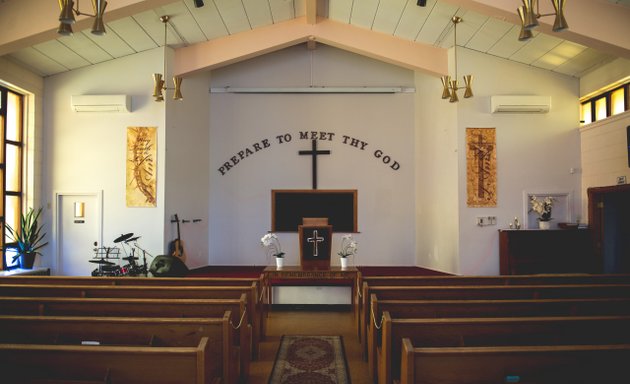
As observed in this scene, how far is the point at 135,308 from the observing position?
306 cm

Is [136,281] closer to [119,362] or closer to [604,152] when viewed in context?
[119,362]

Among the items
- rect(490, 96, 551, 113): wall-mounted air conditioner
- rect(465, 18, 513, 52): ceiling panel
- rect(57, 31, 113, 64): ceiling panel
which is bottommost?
rect(490, 96, 551, 113): wall-mounted air conditioner

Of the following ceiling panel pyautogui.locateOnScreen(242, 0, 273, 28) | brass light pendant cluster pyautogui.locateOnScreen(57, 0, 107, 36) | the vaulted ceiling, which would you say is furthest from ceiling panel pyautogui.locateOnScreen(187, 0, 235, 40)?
brass light pendant cluster pyautogui.locateOnScreen(57, 0, 107, 36)

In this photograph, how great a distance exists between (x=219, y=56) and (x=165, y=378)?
6145mm

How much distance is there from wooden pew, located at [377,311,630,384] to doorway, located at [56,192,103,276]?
5.83 meters

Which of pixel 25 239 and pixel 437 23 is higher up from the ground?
pixel 437 23

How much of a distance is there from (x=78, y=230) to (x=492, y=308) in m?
6.41

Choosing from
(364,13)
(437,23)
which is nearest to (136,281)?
(364,13)

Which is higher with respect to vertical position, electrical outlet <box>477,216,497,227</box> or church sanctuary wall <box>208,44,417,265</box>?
church sanctuary wall <box>208,44,417,265</box>

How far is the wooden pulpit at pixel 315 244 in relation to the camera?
583cm

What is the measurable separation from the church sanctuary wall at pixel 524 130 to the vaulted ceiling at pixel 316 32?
22 centimetres

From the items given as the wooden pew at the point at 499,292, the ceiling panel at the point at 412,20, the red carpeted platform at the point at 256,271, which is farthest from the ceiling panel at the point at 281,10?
the wooden pew at the point at 499,292

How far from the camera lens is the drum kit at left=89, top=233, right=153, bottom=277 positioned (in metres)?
6.24

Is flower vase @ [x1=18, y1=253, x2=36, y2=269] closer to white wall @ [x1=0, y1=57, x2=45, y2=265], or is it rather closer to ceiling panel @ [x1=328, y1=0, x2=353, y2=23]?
white wall @ [x1=0, y1=57, x2=45, y2=265]
